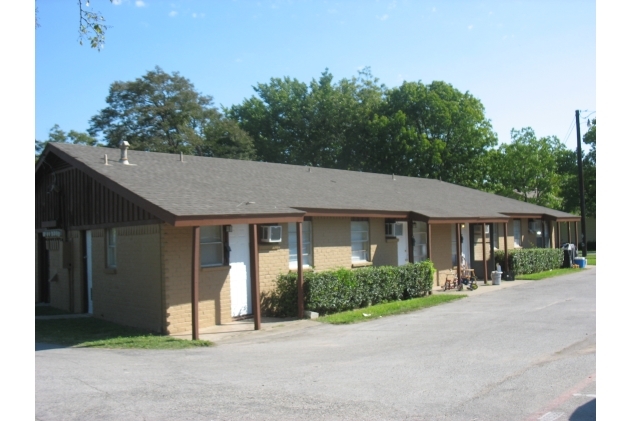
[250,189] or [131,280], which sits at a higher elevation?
[250,189]

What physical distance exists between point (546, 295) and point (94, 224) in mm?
12780

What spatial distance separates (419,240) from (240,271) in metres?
9.11

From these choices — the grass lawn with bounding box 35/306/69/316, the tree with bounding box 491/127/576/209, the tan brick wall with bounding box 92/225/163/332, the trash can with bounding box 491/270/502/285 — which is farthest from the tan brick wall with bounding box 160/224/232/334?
the tree with bounding box 491/127/576/209

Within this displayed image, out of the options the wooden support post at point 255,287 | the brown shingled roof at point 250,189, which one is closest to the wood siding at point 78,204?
the brown shingled roof at point 250,189

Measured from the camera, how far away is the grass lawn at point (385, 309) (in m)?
14.2

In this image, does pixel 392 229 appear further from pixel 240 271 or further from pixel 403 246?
pixel 240 271

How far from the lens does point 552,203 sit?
148 feet

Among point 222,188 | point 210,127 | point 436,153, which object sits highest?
point 210,127

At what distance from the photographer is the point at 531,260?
25.7 m

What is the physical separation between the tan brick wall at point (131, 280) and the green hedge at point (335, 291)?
291 cm

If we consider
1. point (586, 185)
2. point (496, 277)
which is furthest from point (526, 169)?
point (496, 277)

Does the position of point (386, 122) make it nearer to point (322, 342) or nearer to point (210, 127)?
point (210, 127)

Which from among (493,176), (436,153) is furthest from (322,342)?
(493,176)

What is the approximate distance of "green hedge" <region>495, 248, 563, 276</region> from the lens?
24397 mm
